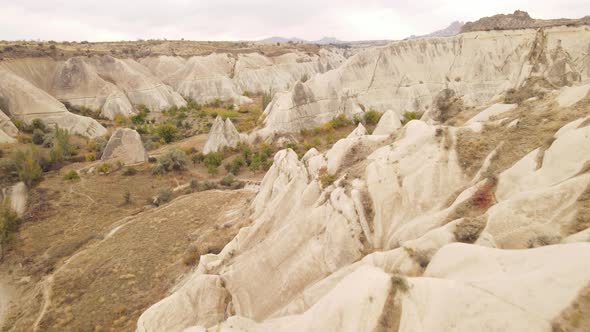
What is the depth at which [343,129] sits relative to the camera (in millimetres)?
38375

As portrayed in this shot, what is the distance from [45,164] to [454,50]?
151 ft

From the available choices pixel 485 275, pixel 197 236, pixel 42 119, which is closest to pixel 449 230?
pixel 485 275

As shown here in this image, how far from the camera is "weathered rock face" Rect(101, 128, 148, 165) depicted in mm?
33094

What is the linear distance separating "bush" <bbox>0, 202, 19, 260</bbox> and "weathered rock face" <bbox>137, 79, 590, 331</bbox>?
15084mm

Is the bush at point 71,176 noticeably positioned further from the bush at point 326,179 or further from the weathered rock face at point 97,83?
the weathered rock face at point 97,83

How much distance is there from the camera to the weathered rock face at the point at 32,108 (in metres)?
42.4

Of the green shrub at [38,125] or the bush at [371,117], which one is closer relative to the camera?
the bush at [371,117]

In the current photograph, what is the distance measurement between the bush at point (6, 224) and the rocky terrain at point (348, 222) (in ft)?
0.63

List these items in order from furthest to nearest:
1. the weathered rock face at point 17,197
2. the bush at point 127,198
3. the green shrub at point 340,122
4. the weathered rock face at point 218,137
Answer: the green shrub at point 340,122
the weathered rock face at point 218,137
the bush at point 127,198
the weathered rock face at point 17,197

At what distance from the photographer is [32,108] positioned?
141 feet

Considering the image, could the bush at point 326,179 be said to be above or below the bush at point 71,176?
above

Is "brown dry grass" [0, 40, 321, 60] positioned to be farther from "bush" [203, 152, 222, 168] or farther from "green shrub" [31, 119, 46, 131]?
"bush" [203, 152, 222, 168]

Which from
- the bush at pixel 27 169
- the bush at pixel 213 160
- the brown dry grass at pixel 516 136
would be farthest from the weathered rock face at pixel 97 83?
the brown dry grass at pixel 516 136

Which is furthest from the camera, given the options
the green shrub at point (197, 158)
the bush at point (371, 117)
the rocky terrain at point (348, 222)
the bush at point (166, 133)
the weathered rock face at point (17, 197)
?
the bush at point (166, 133)
